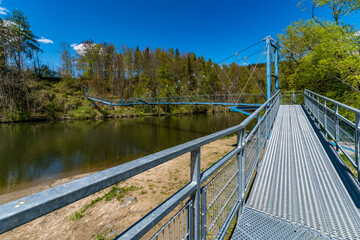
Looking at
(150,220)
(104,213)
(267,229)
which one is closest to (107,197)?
(104,213)

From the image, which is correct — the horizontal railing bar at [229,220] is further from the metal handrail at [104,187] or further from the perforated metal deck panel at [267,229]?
the metal handrail at [104,187]

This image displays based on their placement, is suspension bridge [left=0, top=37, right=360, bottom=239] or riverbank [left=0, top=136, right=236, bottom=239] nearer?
suspension bridge [left=0, top=37, right=360, bottom=239]

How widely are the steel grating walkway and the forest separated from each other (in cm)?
730

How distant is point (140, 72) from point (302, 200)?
33.2 meters

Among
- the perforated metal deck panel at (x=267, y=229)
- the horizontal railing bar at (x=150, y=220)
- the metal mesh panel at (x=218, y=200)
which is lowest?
the perforated metal deck panel at (x=267, y=229)

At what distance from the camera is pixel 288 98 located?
12977mm

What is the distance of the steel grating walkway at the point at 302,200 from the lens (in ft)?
5.32

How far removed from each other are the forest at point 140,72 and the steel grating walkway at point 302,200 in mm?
7304

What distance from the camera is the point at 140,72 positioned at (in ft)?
107

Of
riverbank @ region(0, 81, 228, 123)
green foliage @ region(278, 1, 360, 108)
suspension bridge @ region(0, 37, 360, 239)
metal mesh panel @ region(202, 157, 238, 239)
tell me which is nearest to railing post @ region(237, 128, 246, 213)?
suspension bridge @ region(0, 37, 360, 239)

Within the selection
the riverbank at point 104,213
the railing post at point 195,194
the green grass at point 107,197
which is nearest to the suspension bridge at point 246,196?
the railing post at point 195,194

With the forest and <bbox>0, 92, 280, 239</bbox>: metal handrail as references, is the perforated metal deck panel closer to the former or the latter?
<bbox>0, 92, 280, 239</bbox>: metal handrail

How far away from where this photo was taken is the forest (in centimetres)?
905

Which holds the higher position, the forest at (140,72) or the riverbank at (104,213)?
the forest at (140,72)
